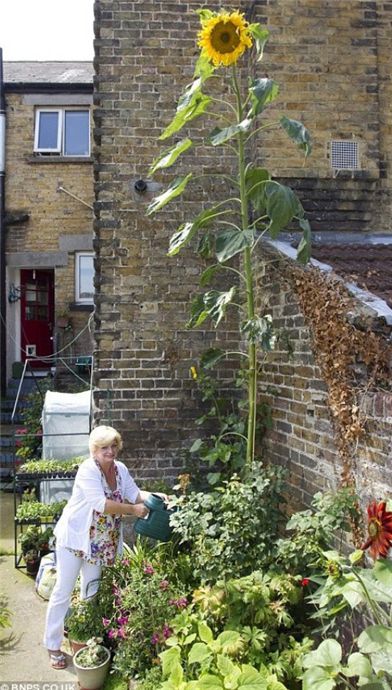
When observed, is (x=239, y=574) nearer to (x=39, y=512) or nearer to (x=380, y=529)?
(x=380, y=529)

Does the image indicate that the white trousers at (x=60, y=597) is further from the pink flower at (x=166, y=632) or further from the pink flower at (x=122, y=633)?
the pink flower at (x=166, y=632)

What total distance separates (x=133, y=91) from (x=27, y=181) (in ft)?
21.9

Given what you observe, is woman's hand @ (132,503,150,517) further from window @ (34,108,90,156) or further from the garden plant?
window @ (34,108,90,156)

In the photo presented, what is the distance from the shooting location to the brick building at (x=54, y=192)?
11336mm

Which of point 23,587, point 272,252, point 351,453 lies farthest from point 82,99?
point 351,453

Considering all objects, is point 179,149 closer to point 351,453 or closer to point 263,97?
point 263,97

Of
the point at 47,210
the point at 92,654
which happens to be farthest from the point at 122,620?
the point at 47,210

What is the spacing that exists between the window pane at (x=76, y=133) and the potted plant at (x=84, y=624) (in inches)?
387

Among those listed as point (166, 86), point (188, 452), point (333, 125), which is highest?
point (166, 86)

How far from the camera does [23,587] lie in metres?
5.41

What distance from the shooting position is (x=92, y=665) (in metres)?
3.73

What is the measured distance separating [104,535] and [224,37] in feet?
12.5

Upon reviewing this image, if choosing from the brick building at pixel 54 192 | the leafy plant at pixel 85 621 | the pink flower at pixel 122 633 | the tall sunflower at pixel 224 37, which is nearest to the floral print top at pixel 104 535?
the leafy plant at pixel 85 621

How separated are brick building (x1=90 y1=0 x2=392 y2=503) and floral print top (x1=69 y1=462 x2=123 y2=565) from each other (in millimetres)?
1211
